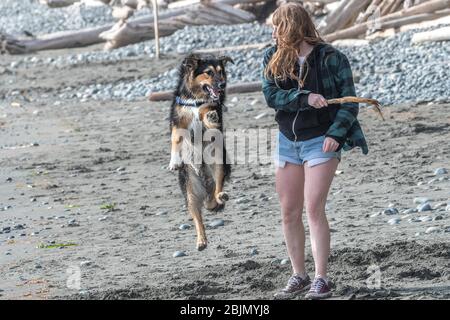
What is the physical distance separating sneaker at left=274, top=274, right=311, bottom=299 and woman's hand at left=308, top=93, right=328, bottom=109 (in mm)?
1234

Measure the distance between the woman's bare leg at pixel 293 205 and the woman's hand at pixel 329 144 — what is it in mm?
292

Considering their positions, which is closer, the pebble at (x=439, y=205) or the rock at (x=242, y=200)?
the pebble at (x=439, y=205)

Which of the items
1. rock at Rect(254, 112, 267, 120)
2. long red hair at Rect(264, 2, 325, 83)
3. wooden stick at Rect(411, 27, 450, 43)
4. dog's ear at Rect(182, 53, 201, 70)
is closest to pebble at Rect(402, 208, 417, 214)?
dog's ear at Rect(182, 53, 201, 70)

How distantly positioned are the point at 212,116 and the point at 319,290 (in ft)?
8.15

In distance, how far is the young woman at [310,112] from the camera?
759cm

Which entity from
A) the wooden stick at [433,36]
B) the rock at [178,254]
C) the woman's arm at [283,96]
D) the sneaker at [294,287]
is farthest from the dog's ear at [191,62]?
the wooden stick at [433,36]

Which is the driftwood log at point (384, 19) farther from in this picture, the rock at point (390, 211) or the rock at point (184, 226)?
the rock at point (184, 226)

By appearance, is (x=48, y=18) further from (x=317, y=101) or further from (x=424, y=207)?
(x=317, y=101)

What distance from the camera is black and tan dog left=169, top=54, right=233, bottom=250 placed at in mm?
9836

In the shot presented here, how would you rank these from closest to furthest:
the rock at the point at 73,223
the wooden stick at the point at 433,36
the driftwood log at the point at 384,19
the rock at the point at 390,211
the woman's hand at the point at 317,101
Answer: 1. the woman's hand at the point at 317,101
2. the rock at the point at 390,211
3. the rock at the point at 73,223
4. the wooden stick at the point at 433,36
5. the driftwood log at the point at 384,19

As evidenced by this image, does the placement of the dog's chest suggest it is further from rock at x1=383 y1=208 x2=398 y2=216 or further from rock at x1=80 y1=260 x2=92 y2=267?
rock at x1=383 y1=208 x2=398 y2=216

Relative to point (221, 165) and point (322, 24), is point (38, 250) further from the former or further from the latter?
point (322, 24)

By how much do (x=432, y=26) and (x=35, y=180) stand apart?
9.55 metres
